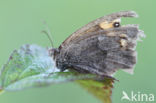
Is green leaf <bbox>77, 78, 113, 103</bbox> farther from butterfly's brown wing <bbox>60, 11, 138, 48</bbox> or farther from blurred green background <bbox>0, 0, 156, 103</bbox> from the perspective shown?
blurred green background <bbox>0, 0, 156, 103</bbox>

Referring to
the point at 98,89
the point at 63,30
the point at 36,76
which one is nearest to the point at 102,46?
the point at 36,76

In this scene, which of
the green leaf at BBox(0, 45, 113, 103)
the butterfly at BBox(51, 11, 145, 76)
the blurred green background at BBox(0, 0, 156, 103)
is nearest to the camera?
the green leaf at BBox(0, 45, 113, 103)

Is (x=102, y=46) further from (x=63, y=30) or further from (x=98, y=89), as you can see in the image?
(x=63, y=30)

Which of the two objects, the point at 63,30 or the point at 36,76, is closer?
the point at 36,76

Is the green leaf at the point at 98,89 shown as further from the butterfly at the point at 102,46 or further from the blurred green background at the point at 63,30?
the blurred green background at the point at 63,30

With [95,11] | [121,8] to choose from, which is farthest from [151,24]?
[95,11]

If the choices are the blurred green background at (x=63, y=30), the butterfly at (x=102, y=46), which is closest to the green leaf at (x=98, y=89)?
the butterfly at (x=102, y=46)

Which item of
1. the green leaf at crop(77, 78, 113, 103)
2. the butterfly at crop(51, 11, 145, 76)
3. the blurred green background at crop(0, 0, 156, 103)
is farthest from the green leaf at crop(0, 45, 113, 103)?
the blurred green background at crop(0, 0, 156, 103)
